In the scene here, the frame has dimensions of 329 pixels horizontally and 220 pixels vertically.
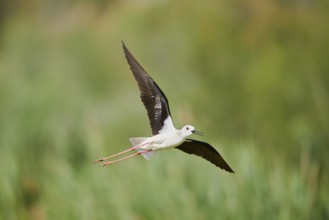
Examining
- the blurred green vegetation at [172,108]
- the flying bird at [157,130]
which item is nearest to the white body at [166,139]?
the flying bird at [157,130]

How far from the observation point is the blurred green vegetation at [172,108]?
831cm

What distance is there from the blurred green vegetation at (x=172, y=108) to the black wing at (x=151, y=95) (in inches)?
132

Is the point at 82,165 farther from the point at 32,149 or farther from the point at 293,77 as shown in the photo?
the point at 293,77

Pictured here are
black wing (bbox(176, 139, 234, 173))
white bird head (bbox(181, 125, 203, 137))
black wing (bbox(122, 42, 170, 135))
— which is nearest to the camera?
white bird head (bbox(181, 125, 203, 137))

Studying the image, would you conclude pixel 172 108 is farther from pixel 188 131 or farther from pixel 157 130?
pixel 188 131

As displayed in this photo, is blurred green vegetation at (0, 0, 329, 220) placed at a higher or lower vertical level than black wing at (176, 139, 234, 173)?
lower

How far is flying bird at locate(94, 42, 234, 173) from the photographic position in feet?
12.9

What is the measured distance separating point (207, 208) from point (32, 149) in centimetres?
337

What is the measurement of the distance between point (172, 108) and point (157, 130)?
10764mm

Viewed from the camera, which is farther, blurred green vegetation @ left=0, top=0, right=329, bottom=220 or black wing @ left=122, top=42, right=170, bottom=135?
blurred green vegetation @ left=0, top=0, right=329, bottom=220

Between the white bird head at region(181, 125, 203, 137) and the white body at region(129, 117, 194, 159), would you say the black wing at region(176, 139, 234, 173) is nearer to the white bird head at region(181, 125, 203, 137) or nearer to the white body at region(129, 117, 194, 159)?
the white body at region(129, 117, 194, 159)

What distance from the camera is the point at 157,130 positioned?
163 inches

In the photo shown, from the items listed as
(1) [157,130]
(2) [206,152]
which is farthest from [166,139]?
(2) [206,152]

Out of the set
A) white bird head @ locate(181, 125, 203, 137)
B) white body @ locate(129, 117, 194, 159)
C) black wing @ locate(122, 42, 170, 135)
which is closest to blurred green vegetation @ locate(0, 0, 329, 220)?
black wing @ locate(122, 42, 170, 135)
